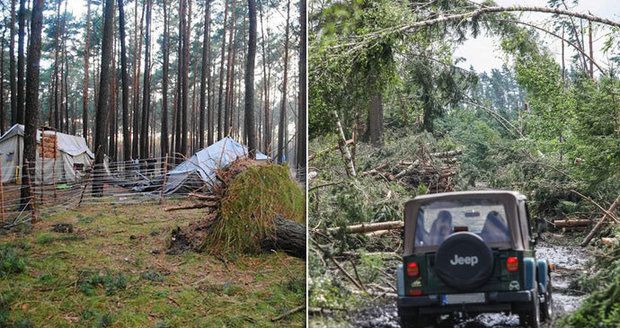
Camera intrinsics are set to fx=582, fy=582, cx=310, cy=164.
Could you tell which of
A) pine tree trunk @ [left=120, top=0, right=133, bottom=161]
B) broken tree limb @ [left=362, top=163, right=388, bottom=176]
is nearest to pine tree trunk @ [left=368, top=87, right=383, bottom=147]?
broken tree limb @ [left=362, top=163, right=388, bottom=176]

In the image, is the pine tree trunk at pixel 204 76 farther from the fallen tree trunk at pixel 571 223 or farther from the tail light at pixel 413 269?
the fallen tree trunk at pixel 571 223

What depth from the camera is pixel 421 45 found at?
7.07 feet

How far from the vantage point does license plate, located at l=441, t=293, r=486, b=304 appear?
5.35 feet

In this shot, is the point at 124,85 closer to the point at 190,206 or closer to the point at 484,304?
the point at 190,206

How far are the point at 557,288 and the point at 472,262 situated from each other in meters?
0.38

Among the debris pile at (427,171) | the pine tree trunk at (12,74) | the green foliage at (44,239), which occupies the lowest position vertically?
the green foliage at (44,239)

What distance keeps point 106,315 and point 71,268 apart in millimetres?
290

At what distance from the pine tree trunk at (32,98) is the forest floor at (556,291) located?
1.83 m

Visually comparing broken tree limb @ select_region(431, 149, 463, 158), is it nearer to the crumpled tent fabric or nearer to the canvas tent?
the crumpled tent fabric

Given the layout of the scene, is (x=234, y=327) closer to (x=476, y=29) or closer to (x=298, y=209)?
(x=298, y=209)

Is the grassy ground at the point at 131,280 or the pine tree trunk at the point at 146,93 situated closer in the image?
the grassy ground at the point at 131,280

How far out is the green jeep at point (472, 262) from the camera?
161 cm

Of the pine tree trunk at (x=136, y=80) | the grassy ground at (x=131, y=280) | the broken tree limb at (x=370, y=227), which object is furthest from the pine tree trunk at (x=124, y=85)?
the broken tree limb at (x=370, y=227)

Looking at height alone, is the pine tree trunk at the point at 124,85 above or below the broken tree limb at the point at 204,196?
above
